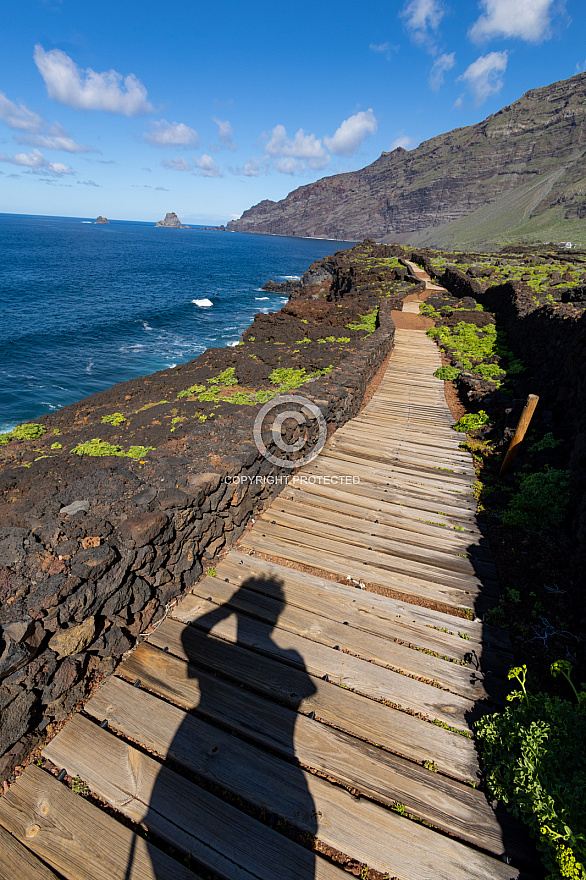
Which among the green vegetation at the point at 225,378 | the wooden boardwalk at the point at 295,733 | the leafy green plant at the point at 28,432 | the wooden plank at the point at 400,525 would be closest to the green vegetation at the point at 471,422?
the wooden plank at the point at 400,525

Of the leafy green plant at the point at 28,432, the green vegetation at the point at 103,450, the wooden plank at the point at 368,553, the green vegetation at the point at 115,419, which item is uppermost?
the green vegetation at the point at 103,450

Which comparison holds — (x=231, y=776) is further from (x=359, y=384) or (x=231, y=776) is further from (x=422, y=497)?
(x=359, y=384)

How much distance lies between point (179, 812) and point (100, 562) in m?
1.92

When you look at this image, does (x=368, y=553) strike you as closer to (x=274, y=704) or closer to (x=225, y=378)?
(x=274, y=704)

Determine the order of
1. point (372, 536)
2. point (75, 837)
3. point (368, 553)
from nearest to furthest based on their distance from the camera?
point (75, 837) → point (368, 553) → point (372, 536)

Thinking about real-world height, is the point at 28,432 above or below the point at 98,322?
above

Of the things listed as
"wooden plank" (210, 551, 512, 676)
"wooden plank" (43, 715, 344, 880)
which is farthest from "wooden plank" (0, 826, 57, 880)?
"wooden plank" (210, 551, 512, 676)

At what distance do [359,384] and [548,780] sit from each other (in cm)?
824

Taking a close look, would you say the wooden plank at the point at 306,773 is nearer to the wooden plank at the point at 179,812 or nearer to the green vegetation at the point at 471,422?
the wooden plank at the point at 179,812

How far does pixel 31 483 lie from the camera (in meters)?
5.75

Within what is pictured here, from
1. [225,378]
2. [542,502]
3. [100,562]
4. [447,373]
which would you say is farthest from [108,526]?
[447,373]

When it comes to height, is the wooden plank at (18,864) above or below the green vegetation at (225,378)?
above

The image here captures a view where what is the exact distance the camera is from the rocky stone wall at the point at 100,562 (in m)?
3.00

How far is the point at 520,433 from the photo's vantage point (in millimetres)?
6734
